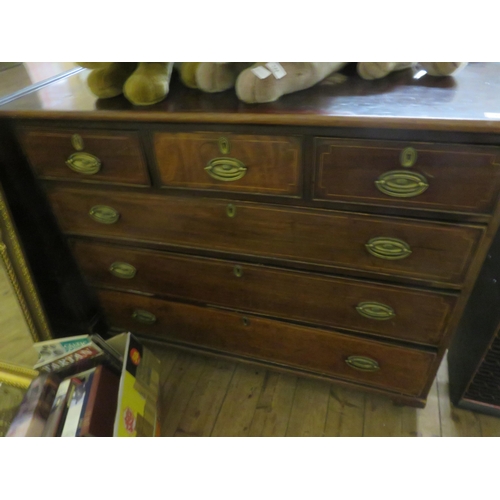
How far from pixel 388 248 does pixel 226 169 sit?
41cm

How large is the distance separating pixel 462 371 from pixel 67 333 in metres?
1.35

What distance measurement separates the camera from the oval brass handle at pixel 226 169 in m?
0.87

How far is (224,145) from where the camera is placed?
0.84 meters

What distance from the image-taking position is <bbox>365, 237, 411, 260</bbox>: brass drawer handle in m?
0.86

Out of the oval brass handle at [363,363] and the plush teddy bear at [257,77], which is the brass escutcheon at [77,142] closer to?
the plush teddy bear at [257,77]

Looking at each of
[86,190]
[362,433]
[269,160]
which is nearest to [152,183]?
[86,190]

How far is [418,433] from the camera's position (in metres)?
1.19

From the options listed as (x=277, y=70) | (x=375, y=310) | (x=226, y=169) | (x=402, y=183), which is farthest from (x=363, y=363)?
(x=277, y=70)

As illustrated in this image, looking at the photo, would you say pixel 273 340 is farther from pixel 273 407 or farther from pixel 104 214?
pixel 104 214

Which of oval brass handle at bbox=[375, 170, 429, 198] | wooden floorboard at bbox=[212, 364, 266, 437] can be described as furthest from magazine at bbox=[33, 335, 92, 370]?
oval brass handle at bbox=[375, 170, 429, 198]

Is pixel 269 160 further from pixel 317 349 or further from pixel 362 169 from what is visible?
pixel 317 349

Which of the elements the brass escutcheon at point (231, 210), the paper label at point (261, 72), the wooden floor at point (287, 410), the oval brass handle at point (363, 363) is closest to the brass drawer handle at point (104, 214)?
the brass escutcheon at point (231, 210)

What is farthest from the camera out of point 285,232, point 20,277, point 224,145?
point 20,277

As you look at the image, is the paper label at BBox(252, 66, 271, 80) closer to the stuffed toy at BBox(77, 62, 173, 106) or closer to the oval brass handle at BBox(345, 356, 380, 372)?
the stuffed toy at BBox(77, 62, 173, 106)
